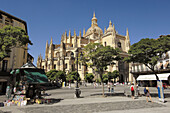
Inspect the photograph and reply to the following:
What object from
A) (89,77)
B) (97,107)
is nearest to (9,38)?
(97,107)

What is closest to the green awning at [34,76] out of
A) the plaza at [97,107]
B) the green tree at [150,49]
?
the plaza at [97,107]

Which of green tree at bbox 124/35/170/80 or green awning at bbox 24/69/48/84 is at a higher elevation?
green tree at bbox 124/35/170/80

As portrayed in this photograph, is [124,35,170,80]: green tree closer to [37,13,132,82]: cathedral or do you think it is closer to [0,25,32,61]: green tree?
[0,25,32,61]: green tree

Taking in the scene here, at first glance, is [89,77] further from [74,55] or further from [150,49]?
[150,49]

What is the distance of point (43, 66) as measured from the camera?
48.9 metres

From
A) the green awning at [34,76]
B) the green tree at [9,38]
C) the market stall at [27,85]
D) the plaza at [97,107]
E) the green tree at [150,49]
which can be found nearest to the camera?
the plaza at [97,107]

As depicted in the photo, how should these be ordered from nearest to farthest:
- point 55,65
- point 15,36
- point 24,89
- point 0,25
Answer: point 24,89 → point 15,36 → point 0,25 → point 55,65

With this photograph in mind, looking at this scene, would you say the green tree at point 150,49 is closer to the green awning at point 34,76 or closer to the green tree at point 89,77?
the green awning at point 34,76

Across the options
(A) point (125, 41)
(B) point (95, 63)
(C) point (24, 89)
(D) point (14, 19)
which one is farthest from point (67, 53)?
(C) point (24, 89)

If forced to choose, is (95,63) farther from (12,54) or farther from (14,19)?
(14,19)

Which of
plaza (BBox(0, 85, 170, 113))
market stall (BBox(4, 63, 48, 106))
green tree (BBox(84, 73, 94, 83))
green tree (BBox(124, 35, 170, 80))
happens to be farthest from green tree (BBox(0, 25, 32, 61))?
green tree (BBox(84, 73, 94, 83))

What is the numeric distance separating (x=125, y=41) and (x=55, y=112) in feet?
148

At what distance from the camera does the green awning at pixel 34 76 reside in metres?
8.37

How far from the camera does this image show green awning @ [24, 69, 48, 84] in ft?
27.5
